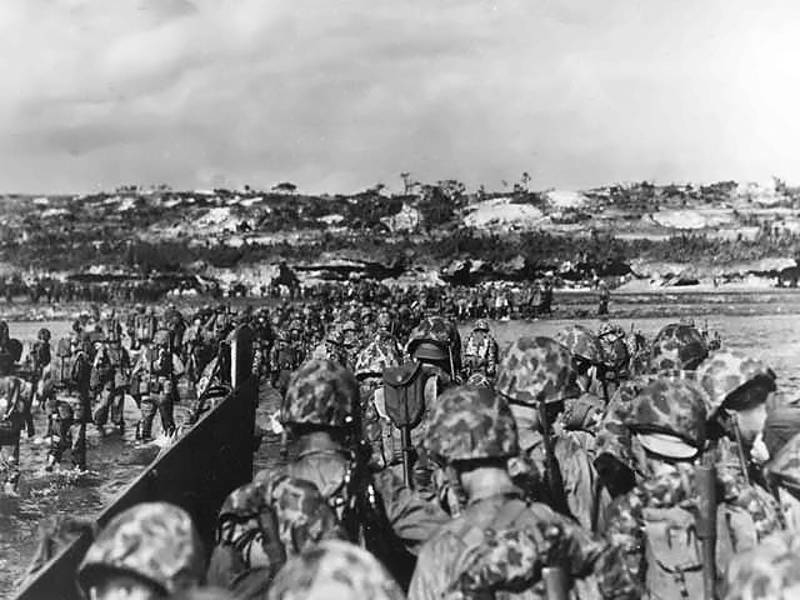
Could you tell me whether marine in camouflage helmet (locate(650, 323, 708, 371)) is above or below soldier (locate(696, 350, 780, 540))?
above

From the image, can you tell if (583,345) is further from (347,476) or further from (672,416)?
(347,476)

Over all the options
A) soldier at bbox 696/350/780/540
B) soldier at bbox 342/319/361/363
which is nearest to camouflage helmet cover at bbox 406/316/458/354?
soldier at bbox 696/350/780/540

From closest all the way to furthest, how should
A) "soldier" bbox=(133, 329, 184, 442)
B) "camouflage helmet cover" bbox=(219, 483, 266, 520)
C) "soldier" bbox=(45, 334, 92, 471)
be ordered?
"camouflage helmet cover" bbox=(219, 483, 266, 520)
"soldier" bbox=(45, 334, 92, 471)
"soldier" bbox=(133, 329, 184, 442)

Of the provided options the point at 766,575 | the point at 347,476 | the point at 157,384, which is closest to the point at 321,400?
the point at 347,476

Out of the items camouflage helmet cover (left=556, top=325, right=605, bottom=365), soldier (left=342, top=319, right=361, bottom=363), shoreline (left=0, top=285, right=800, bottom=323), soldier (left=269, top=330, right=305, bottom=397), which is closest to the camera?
camouflage helmet cover (left=556, top=325, right=605, bottom=365)

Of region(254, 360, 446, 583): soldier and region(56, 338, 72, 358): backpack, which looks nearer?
region(254, 360, 446, 583): soldier

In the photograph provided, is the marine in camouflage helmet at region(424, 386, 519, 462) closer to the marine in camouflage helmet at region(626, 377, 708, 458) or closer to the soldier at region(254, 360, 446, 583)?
the soldier at region(254, 360, 446, 583)

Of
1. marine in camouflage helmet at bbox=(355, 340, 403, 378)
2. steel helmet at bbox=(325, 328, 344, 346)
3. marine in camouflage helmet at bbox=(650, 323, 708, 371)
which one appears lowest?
marine in camouflage helmet at bbox=(650, 323, 708, 371)

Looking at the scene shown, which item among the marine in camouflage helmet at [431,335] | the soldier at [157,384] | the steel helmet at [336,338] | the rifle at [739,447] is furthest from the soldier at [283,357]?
the rifle at [739,447]

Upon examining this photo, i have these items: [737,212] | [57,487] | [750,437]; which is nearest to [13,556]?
[57,487]
